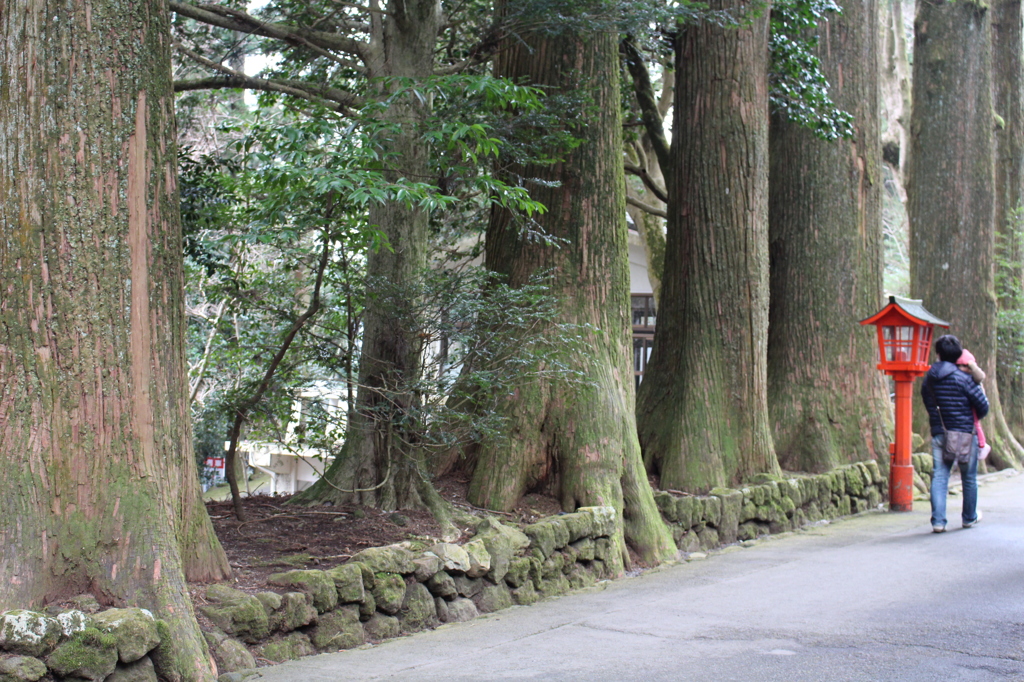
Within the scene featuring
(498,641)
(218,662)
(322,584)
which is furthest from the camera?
(498,641)

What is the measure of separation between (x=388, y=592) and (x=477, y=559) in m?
0.87

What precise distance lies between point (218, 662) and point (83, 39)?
3096mm

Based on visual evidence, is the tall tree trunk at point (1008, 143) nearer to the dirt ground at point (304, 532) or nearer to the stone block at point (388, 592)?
the dirt ground at point (304, 532)

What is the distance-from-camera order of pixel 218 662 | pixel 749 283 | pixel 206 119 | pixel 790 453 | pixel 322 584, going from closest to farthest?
pixel 218 662, pixel 322 584, pixel 749 283, pixel 790 453, pixel 206 119

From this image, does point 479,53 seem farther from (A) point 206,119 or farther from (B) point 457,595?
(A) point 206,119

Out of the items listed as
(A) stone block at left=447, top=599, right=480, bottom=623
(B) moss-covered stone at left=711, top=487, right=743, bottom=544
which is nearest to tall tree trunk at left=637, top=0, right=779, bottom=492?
(B) moss-covered stone at left=711, top=487, right=743, bottom=544

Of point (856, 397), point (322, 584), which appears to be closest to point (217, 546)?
point (322, 584)

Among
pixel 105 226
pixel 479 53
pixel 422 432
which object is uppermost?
pixel 479 53

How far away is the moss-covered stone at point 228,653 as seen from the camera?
177 inches

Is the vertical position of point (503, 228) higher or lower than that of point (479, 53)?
lower

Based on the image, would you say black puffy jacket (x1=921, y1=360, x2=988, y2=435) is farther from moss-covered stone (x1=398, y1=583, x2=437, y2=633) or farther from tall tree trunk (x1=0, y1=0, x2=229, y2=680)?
tall tree trunk (x1=0, y1=0, x2=229, y2=680)

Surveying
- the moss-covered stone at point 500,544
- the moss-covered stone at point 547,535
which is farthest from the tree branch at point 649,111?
the moss-covered stone at point 500,544

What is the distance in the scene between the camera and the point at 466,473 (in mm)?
8383

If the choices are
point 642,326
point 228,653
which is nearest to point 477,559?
point 228,653
